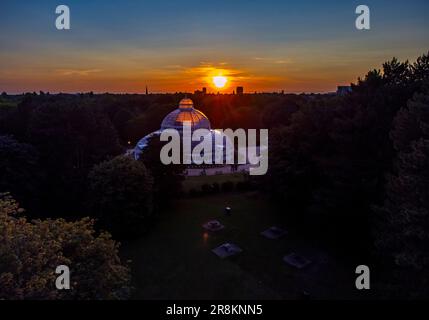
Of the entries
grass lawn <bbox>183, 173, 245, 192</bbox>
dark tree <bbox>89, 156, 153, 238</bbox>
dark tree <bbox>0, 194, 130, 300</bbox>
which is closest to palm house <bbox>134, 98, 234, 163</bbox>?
grass lawn <bbox>183, 173, 245, 192</bbox>

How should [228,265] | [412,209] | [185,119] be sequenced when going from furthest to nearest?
[185,119] → [228,265] → [412,209]

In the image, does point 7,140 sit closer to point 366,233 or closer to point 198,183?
point 198,183

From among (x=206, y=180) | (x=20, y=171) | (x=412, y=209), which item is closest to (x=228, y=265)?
(x=412, y=209)

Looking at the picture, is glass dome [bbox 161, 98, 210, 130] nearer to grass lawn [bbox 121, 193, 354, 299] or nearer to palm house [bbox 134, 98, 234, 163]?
palm house [bbox 134, 98, 234, 163]

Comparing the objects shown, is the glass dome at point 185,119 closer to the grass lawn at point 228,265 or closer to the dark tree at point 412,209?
the grass lawn at point 228,265

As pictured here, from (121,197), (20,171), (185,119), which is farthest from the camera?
(185,119)

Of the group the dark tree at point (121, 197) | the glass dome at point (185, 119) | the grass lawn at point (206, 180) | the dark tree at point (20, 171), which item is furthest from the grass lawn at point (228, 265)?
the glass dome at point (185, 119)

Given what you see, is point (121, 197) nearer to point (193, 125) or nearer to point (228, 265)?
point (228, 265)

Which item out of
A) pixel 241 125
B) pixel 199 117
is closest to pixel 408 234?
pixel 199 117
